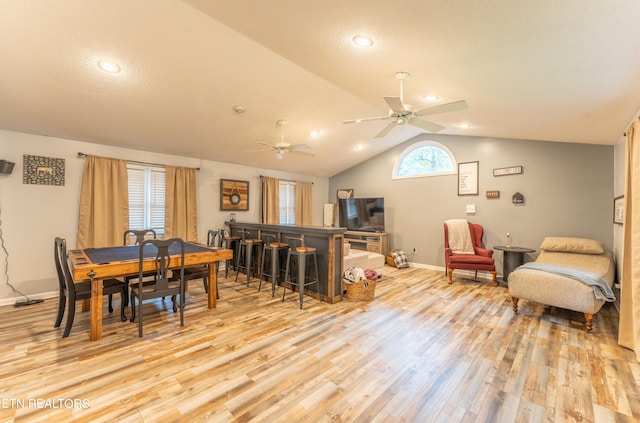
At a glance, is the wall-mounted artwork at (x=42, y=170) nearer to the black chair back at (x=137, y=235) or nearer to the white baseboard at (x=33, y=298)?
the black chair back at (x=137, y=235)

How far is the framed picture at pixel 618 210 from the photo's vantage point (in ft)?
11.6

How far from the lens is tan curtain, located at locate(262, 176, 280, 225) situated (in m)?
6.50

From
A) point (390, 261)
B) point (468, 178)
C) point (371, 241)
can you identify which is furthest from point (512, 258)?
point (371, 241)

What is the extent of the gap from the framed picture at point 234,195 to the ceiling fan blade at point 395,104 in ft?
13.8

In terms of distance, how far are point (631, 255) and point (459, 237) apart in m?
2.77

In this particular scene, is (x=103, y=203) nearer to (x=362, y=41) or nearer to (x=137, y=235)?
(x=137, y=235)

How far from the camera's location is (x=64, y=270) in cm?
268

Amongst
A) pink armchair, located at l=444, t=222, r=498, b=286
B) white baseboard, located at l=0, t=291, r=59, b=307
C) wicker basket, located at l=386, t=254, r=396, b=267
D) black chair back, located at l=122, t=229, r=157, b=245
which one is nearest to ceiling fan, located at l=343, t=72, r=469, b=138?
pink armchair, located at l=444, t=222, r=498, b=286

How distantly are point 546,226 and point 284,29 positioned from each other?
17.4 ft

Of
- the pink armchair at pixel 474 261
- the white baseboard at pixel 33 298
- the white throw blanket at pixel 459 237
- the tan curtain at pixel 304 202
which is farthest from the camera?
the tan curtain at pixel 304 202

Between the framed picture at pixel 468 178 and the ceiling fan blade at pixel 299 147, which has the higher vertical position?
the ceiling fan blade at pixel 299 147

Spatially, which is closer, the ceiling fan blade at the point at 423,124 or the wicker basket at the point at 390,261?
the ceiling fan blade at the point at 423,124

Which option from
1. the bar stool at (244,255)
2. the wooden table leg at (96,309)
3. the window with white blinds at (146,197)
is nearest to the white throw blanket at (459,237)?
the bar stool at (244,255)

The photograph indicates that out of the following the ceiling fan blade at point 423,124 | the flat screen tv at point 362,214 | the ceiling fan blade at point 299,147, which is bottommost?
Answer: the flat screen tv at point 362,214
